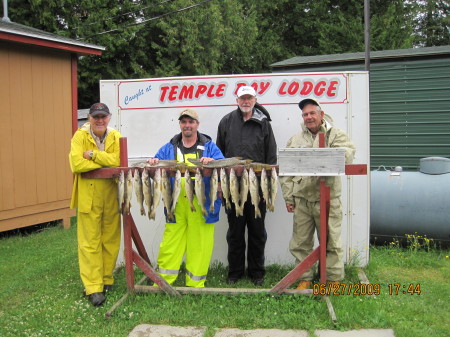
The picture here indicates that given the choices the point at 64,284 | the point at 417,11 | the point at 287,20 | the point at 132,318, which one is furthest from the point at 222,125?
the point at 417,11

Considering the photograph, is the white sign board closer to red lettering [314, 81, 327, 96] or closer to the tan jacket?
red lettering [314, 81, 327, 96]

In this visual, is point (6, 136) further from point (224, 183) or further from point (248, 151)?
point (224, 183)

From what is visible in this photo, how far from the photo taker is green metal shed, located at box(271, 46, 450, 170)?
9836mm

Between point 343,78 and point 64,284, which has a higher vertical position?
point 343,78

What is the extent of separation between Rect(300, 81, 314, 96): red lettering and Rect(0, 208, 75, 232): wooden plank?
5726mm

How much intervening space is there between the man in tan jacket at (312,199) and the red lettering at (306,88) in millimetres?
881

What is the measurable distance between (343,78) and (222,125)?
1694 mm

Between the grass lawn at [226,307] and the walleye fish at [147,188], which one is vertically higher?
the walleye fish at [147,188]

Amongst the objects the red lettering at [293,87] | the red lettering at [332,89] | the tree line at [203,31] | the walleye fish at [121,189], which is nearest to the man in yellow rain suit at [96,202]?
the walleye fish at [121,189]

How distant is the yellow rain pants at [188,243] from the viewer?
16.6 feet

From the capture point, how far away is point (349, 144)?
16.1 ft

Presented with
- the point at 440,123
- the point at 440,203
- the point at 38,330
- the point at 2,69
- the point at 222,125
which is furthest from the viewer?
the point at 440,123

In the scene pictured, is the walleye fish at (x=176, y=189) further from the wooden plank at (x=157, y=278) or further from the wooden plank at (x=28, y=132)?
the wooden plank at (x=28, y=132)

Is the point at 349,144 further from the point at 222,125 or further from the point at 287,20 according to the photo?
the point at 287,20
